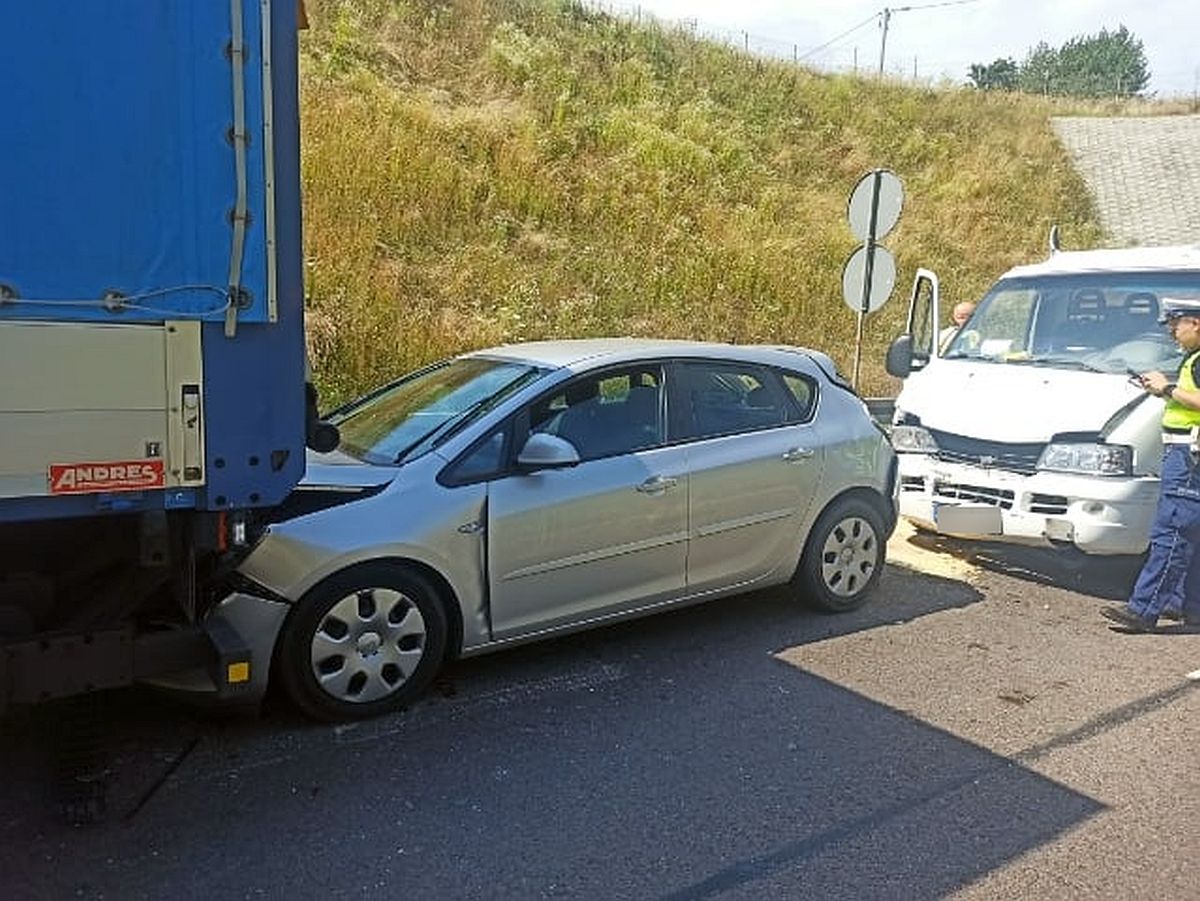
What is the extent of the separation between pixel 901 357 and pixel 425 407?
4.13 meters

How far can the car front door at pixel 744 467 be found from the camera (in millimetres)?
5062

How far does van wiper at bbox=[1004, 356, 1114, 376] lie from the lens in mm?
6633

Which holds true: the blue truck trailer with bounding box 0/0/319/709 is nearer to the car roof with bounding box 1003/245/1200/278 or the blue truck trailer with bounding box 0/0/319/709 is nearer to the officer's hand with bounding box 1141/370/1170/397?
the officer's hand with bounding box 1141/370/1170/397

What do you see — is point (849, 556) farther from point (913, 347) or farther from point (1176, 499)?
point (913, 347)

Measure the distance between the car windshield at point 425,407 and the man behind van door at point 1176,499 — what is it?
3376 mm

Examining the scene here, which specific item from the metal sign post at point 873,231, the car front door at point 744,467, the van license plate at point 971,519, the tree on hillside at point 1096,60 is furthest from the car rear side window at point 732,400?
the tree on hillside at point 1096,60

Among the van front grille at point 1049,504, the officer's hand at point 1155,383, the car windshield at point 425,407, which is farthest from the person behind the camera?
the van front grille at point 1049,504

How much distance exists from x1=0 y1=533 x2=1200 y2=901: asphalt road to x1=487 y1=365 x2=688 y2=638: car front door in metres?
A: 0.36

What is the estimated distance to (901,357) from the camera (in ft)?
25.0

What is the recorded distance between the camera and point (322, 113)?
48.9 ft

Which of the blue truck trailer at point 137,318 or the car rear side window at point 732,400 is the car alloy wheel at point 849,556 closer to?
the car rear side window at point 732,400

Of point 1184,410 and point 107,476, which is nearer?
point 107,476

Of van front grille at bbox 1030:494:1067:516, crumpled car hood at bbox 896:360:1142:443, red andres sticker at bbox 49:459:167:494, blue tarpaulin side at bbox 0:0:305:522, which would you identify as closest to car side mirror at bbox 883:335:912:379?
crumpled car hood at bbox 896:360:1142:443

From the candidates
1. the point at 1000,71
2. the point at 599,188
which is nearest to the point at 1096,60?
the point at 1000,71
